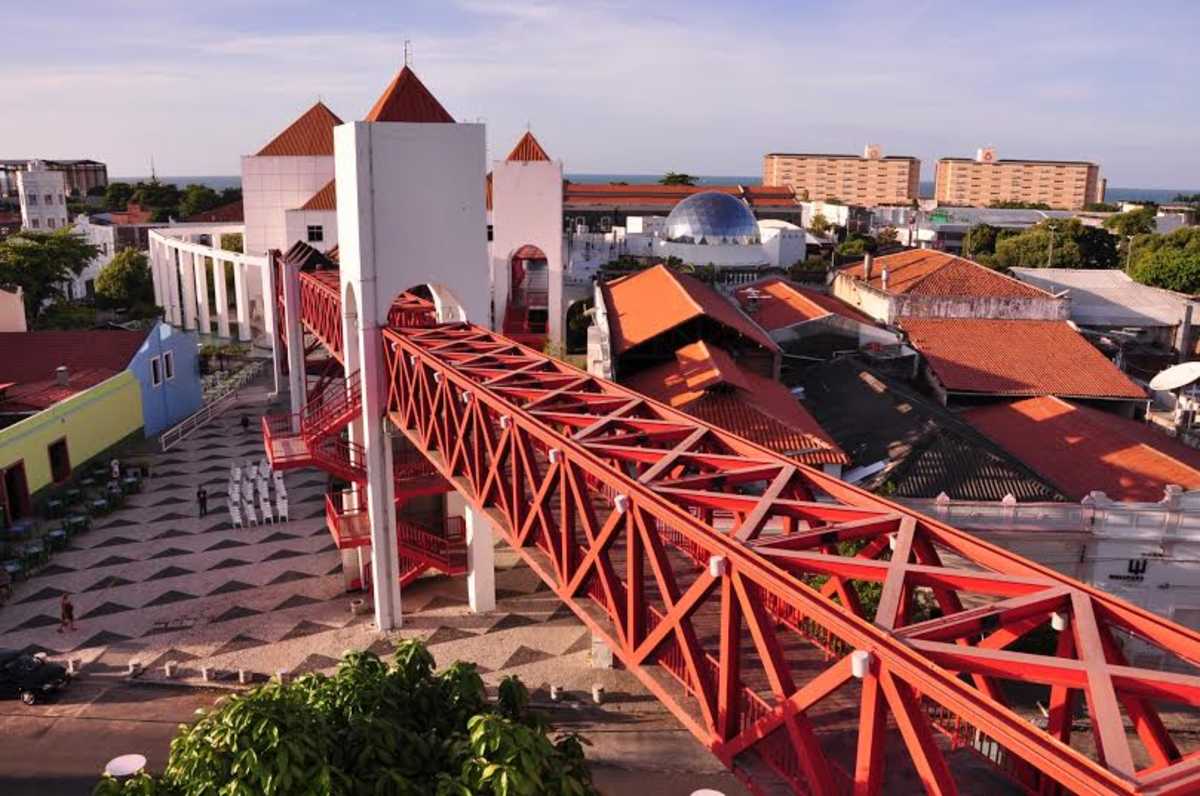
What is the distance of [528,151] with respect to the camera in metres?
44.0

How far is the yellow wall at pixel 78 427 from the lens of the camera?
30.1 metres

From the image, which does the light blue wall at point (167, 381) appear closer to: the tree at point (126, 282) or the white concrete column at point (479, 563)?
the white concrete column at point (479, 563)

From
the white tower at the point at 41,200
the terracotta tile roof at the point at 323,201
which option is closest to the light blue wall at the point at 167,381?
Answer: the terracotta tile roof at the point at 323,201

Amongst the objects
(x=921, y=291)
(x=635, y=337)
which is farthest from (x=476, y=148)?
(x=921, y=291)

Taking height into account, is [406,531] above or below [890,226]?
below

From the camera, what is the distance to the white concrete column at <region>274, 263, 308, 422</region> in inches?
1205

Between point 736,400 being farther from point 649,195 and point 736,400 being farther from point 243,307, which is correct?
point 649,195

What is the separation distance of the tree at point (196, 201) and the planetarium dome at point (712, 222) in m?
73.1

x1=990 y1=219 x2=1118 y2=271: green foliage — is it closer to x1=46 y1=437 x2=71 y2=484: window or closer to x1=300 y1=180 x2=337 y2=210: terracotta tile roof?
x1=300 y1=180 x2=337 y2=210: terracotta tile roof

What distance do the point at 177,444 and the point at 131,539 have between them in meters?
10.6

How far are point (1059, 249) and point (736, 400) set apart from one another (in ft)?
218

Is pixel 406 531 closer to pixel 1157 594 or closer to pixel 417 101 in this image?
pixel 417 101

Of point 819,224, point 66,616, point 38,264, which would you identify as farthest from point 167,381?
point 819,224

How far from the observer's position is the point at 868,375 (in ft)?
108
